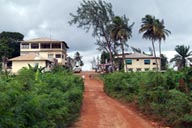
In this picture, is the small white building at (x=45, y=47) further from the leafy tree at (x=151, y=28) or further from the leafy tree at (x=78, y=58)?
the leafy tree at (x=78, y=58)

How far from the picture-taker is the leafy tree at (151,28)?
81819 mm

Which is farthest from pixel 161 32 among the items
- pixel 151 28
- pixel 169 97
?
pixel 169 97

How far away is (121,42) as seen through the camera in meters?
79.5

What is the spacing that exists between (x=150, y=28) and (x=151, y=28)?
0.69 feet

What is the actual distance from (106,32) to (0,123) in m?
71.0

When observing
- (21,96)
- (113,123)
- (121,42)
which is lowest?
(113,123)

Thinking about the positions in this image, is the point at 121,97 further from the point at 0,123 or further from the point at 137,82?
the point at 0,123

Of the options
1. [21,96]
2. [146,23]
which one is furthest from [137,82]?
[146,23]

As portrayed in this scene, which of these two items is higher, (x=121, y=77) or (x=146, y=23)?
(x=146, y=23)

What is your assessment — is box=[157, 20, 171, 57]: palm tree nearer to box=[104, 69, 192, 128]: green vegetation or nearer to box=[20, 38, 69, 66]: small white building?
box=[20, 38, 69, 66]: small white building

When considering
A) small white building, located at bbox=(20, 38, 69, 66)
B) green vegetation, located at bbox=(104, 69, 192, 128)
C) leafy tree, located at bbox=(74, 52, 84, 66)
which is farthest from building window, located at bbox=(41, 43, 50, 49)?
green vegetation, located at bbox=(104, 69, 192, 128)

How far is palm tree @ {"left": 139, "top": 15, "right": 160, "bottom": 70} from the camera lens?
268 ft

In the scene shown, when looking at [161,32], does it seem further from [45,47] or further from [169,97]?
[169,97]

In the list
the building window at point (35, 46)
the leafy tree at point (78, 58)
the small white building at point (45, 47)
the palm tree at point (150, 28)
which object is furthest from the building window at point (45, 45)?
the leafy tree at point (78, 58)
